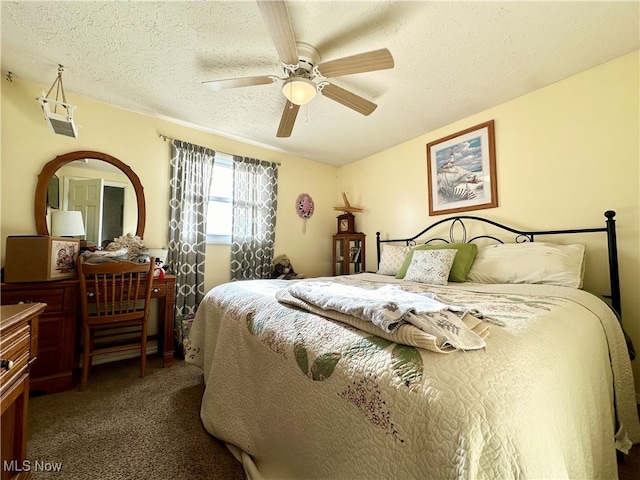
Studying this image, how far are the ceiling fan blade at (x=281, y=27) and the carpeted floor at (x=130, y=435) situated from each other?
2.10 m

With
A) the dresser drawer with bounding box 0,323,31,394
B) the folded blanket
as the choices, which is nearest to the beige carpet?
the dresser drawer with bounding box 0,323,31,394

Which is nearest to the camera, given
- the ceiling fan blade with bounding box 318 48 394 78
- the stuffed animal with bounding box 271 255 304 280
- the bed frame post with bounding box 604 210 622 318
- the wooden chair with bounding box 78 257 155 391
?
the ceiling fan blade with bounding box 318 48 394 78

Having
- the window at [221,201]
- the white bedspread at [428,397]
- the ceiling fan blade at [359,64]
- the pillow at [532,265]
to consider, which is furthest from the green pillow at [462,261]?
the window at [221,201]

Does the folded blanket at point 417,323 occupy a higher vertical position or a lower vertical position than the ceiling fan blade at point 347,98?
lower

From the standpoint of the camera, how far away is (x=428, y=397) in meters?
0.52

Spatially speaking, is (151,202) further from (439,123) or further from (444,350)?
(439,123)

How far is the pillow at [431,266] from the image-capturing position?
1.97 m

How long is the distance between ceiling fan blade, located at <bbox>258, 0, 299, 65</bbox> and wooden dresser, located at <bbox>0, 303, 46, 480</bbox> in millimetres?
1568

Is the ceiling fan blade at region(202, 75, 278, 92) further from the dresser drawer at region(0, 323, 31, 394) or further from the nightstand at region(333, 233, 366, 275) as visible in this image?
the nightstand at region(333, 233, 366, 275)

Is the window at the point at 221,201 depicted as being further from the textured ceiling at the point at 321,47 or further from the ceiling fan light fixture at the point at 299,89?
the ceiling fan light fixture at the point at 299,89

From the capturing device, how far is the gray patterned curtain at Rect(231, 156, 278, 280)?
294 centimetres

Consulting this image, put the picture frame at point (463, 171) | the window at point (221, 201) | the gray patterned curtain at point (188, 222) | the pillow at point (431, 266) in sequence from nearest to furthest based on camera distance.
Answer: the pillow at point (431, 266), the picture frame at point (463, 171), the gray patterned curtain at point (188, 222), the window at point (221, 201)

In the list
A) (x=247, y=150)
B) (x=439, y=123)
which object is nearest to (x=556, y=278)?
(x=439, y=123)

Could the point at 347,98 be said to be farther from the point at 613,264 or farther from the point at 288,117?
the point at 613,264
